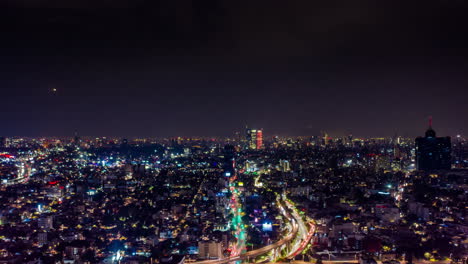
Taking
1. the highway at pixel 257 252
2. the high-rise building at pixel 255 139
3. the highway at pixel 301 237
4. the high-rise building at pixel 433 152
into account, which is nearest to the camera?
the highway at pixel 257 252

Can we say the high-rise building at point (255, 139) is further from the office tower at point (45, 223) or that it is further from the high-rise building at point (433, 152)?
the office tower at point (45, 223)

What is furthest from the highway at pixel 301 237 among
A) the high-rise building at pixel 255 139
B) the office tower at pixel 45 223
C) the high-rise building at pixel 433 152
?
the high-rise building at pixel 255 139

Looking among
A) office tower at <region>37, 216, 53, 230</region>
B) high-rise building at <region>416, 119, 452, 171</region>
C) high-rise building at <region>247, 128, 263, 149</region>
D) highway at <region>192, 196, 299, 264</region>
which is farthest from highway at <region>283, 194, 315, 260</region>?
high-rise building at <region>247, 128, 263, 149</region>

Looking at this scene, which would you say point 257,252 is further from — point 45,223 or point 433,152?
point 433,152

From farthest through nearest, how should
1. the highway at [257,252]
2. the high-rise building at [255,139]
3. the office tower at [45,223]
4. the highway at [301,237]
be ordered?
the high-rise building at [255,139], the office tower at [45,223], the highway at [301,237], the highway at [257,252]

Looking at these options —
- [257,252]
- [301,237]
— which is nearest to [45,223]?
[257,252]

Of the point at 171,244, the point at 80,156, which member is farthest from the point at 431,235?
the point at 80,156

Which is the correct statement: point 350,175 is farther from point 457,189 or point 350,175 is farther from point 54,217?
point 54,217

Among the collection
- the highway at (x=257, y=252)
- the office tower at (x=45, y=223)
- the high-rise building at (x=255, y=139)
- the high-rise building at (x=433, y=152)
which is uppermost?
the high-rise building at (x=255, y=139)

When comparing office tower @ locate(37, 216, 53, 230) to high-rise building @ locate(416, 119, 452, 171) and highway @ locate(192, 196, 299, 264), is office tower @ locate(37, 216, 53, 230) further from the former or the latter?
high-rise building @ locate(416, 119, 452, 171)
